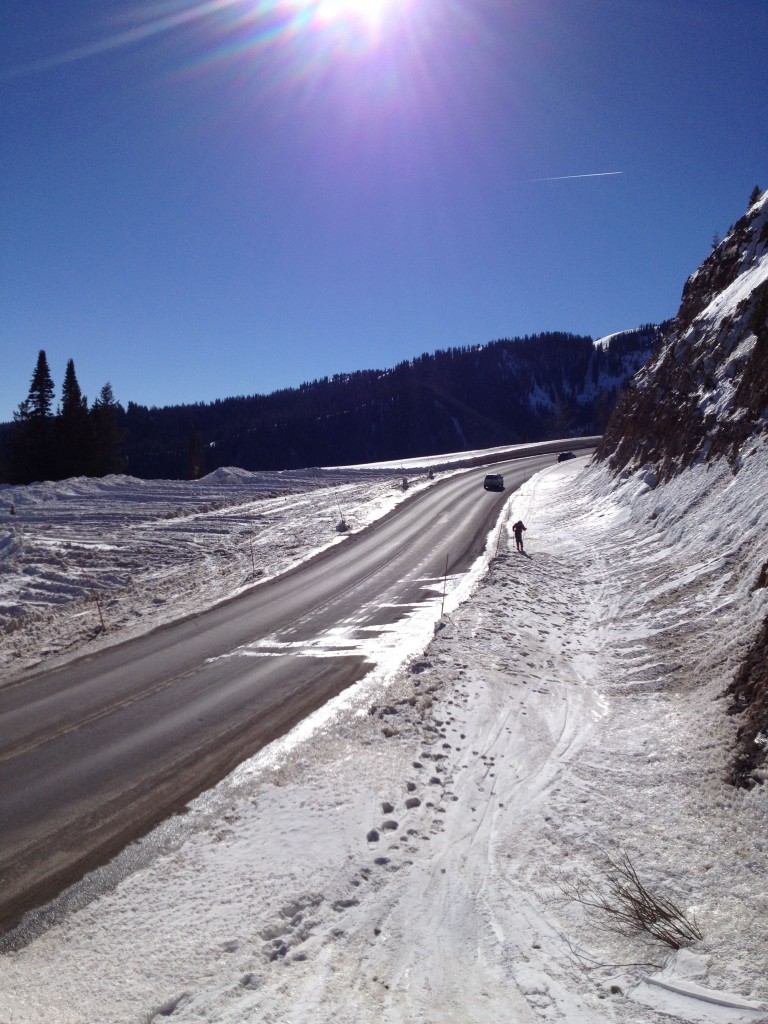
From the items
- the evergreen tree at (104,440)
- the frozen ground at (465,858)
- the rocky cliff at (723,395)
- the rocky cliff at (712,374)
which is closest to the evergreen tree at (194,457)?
the evergreen tree at (104,440)

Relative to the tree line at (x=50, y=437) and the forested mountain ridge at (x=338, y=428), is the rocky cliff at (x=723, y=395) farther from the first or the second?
the forested mountain ridge at (x=338, y=428)

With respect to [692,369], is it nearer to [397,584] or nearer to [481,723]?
[397,584]

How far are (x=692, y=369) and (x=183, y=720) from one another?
24.5m

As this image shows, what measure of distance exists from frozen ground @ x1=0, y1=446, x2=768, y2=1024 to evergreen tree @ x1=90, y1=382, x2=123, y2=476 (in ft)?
181

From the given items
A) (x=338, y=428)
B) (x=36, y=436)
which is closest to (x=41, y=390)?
(x=36, y=436)

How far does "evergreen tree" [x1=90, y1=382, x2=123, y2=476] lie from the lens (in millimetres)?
59156

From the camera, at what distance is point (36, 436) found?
56.7m

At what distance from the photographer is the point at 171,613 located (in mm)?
16500

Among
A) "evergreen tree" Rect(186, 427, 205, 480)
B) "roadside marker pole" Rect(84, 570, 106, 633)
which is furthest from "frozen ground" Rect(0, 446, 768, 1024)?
"evergreen tree" Rect(186, 427, 205, 480)

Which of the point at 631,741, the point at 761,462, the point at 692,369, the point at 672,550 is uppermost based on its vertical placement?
the point at 692,369

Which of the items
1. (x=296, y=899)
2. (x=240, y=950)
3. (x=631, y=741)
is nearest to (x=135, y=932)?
(x=240, y=950)

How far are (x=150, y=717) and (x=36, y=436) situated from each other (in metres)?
56.0

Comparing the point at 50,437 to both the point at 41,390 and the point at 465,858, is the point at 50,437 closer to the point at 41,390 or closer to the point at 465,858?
the point at 41,390

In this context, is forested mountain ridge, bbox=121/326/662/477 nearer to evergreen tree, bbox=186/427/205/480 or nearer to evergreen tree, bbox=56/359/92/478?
evergreen tree, bbox=186/427/205/480
